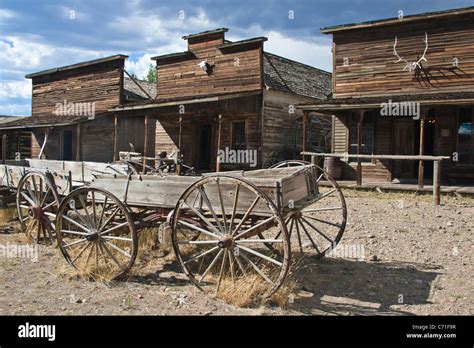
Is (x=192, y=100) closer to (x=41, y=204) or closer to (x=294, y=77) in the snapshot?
(x=294, y=77)

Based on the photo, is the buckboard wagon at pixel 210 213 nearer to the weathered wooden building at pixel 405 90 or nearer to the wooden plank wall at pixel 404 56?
the weathered wooden building at pixel 405 90

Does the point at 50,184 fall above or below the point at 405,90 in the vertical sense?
below

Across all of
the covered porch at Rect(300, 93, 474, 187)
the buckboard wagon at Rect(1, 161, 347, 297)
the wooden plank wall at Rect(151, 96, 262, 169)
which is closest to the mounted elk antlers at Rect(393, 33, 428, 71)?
the covered porch at Rect(300, 93, 474, 187)

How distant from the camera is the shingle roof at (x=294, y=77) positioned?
1966cm

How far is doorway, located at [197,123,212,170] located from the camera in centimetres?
2179

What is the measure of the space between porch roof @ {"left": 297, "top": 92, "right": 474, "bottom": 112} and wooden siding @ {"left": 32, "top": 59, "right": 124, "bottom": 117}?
12690mm

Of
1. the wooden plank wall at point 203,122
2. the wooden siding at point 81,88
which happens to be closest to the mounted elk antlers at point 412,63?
the wooden plank wall at point 203,122

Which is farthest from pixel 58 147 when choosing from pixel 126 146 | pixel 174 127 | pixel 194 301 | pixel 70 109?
pixel 194 301

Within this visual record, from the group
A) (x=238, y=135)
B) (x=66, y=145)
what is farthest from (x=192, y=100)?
(x=66, y=145)

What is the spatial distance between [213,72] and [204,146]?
12.4 ft

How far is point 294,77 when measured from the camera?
21.5 metres

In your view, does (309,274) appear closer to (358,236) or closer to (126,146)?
(358,236)

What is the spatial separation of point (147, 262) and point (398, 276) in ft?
11.6

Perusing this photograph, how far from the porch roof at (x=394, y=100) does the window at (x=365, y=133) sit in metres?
1.26
